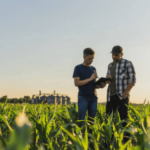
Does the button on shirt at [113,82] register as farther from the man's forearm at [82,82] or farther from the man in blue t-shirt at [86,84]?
the man's forearm at [82,82]

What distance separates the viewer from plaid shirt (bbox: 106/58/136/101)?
3.05 m

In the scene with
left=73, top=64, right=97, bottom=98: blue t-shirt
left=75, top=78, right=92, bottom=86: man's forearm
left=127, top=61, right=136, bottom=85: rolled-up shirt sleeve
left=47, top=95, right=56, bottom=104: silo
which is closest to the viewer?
left=75, top=78, right=92, bottom=86: man's forearm

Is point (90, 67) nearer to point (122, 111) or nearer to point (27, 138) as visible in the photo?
point (122, 111)

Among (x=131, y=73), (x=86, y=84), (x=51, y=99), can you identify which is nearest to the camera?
(x=86, y=84)

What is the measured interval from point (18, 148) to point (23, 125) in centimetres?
7

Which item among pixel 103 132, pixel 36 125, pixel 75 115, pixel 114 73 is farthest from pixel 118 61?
pixel 36 125

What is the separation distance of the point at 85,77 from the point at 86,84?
0.12 metres

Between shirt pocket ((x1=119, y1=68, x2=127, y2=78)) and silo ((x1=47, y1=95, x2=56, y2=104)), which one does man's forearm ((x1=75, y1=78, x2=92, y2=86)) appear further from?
silo ((x1=47, y1=95, x2=56, y2=104))

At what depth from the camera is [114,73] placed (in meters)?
3.16

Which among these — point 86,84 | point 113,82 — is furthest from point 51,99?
point 86,84

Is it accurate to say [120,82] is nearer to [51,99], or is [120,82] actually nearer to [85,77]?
[85,77]

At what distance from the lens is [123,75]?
3.10m

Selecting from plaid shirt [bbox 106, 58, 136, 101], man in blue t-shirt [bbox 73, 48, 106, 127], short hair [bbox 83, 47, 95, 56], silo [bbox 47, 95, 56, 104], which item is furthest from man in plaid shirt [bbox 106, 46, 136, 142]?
silo [bbox 47, 95, 56, 104]

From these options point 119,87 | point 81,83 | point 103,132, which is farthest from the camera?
point 119,87
